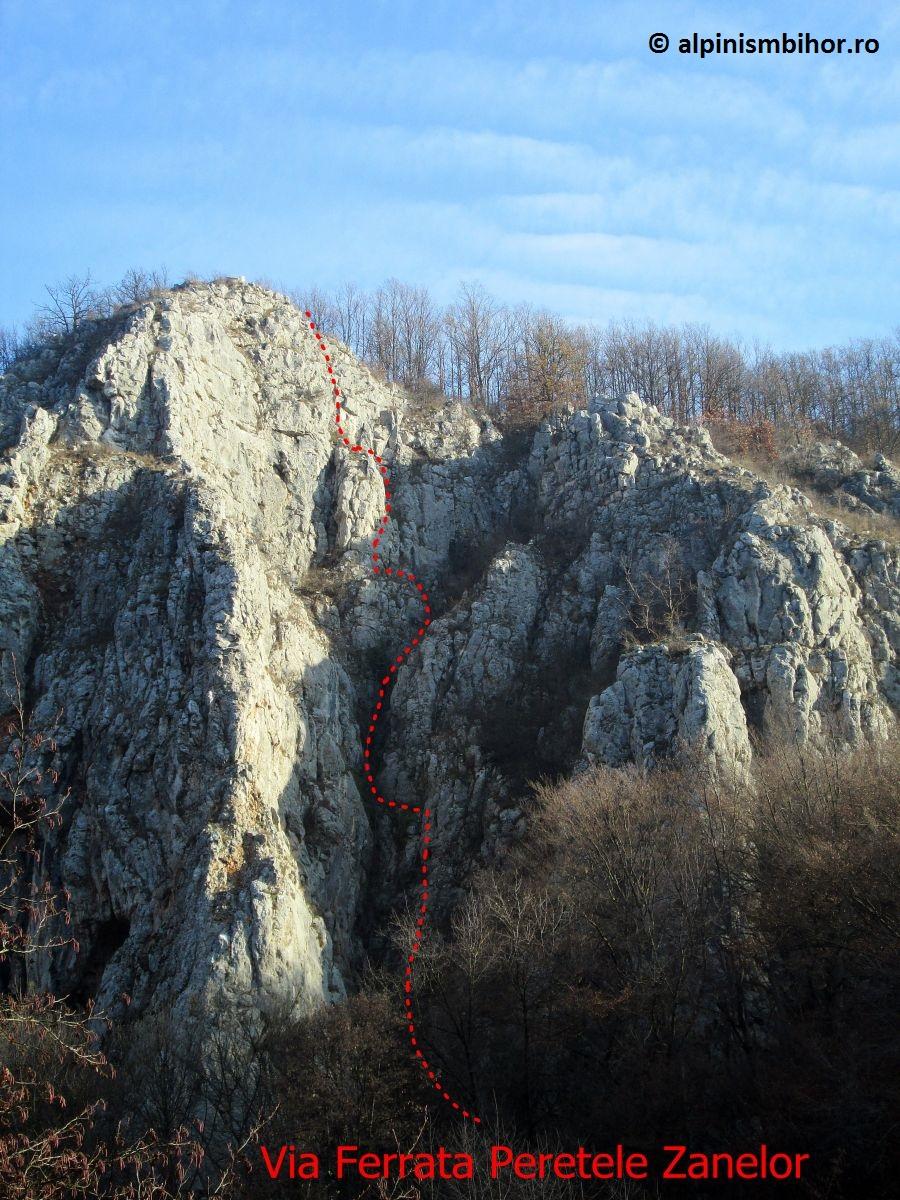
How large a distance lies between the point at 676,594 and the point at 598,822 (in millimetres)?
14088

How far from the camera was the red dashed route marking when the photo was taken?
23078 mm

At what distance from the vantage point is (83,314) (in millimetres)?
49938

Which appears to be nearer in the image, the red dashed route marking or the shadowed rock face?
the red dashed route marking

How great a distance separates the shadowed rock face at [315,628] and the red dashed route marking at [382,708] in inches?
22.8

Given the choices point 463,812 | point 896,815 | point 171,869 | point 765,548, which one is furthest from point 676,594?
point 171,869

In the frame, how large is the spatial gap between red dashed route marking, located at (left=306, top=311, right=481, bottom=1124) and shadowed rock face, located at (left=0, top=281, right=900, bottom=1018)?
580 millimetres

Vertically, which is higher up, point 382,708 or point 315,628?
point 315,628

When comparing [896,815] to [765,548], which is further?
[765,548]

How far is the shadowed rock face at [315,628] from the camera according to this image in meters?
29.8

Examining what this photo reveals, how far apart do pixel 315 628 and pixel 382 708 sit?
439 cm

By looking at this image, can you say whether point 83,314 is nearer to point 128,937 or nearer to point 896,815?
point 128,937

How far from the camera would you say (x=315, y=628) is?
126 feet

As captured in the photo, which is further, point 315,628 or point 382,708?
point 382,708

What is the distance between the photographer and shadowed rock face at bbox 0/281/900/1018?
2980 centimetres
